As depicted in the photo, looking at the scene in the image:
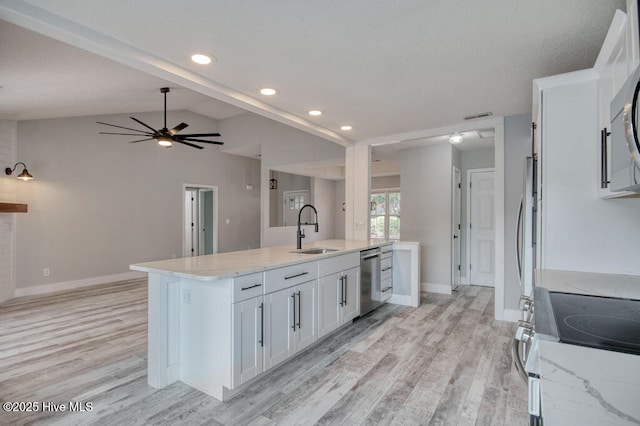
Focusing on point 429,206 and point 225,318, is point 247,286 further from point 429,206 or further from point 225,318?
point 429,206

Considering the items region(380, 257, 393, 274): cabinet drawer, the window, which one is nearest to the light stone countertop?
region(380, 257, 393, 274): cabinet drawer

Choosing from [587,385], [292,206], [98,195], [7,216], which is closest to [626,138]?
[587,385]

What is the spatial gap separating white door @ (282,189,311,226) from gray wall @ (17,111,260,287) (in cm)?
195

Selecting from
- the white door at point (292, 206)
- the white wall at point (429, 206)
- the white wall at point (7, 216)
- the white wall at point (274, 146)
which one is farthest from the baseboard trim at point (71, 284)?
the white wall at point (429, 206)

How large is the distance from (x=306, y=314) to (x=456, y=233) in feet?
12.0

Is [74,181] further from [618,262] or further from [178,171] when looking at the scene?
[618,262]

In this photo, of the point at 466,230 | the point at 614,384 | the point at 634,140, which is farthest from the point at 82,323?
the point at 466,230

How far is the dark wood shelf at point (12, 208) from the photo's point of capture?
4297mm

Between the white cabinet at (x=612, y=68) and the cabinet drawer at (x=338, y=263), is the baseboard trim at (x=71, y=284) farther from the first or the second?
the white cabinet at (x=612, y=68)

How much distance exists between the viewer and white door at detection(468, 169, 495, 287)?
5.45 metres

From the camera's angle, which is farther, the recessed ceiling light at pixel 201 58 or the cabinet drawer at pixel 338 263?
the cabinet drawer at pixel 338 263

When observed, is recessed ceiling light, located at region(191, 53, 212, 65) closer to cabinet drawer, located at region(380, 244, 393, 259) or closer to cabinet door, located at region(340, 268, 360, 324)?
cabinet door, located at region(340, 268, 360, 324)

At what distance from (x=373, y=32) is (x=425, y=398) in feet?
7.86

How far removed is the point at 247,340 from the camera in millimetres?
2137
